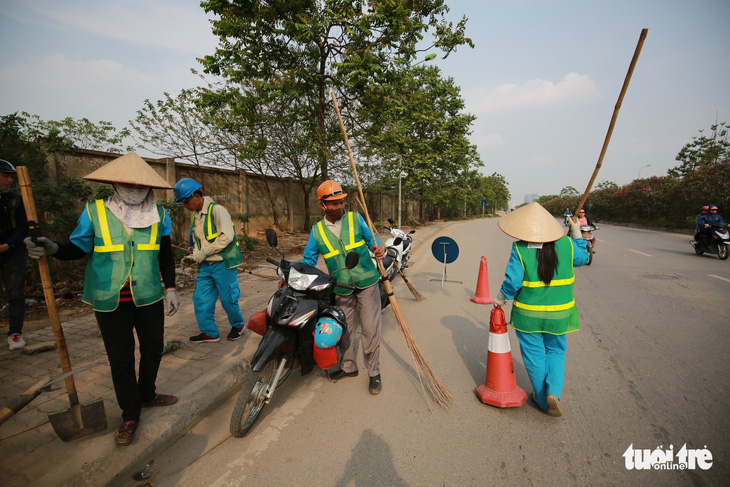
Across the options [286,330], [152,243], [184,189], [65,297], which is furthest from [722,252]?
[65,297]

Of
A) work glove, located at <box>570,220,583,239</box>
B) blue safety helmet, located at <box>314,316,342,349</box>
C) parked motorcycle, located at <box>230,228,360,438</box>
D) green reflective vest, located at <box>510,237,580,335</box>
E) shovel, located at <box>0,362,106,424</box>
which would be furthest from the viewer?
work glove, located at <box>570,220,583,239</box>

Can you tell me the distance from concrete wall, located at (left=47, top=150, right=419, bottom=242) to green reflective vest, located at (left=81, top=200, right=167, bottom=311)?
5778mm

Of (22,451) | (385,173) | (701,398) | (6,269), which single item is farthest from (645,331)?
(385,173)

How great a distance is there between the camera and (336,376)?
313 cm

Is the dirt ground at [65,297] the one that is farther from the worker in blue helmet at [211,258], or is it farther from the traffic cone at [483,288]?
the traffic cone at [483,288]

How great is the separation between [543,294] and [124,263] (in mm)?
2900

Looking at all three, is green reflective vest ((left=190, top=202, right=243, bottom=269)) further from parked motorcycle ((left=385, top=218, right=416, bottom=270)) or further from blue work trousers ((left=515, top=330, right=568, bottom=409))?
parked motorcycle ((left=385, top=218, right=416, bottom=270))

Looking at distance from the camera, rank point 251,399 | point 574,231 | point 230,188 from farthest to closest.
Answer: point 230,188 → point 574,231 → point 251,399

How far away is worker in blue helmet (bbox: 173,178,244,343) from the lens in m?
3.58

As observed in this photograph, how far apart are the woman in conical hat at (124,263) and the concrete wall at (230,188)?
18.7ft

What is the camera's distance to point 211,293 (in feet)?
12.4

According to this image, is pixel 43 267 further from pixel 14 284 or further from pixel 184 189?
pixel 14 284

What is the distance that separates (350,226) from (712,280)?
26.0 ft

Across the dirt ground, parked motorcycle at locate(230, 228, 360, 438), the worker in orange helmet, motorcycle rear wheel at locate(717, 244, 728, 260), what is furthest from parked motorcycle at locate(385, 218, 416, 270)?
motorcycle rear wheel at locate(717, 244, 728, 260)
